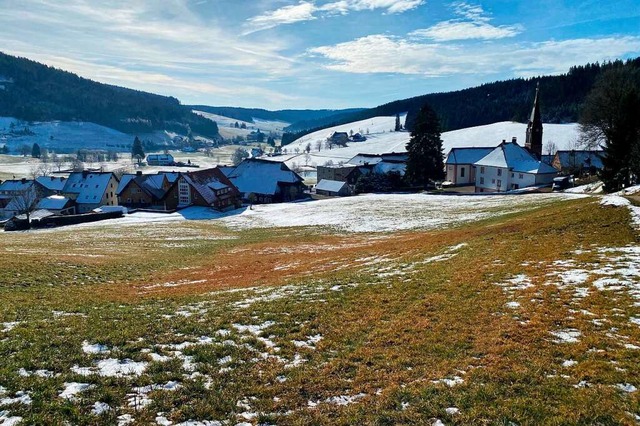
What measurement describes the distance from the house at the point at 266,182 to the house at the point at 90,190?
93.2 ft

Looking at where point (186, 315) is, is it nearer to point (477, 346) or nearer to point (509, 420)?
point (477, 346)

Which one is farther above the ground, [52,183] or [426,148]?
[426,148]

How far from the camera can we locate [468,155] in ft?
287

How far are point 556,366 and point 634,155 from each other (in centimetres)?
4254

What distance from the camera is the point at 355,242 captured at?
106ft

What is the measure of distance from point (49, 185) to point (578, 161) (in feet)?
414

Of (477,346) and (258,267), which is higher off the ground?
(477,346)

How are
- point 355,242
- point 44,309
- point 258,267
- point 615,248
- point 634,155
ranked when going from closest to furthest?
point 44,309 < point 615,248 < point 258,267 < point 355,242 < point 634,155

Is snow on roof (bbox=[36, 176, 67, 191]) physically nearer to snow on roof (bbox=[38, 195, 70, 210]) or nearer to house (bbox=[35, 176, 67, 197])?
house (bbox=[35, 176, 67, 197])

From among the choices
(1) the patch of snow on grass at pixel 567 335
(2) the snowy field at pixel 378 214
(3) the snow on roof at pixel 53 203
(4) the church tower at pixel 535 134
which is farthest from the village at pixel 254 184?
(1) the patch of snow on grass at pixel 567 335

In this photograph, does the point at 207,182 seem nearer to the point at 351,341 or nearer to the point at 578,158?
the point at 351,341

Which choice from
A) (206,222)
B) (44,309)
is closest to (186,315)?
(44,309)

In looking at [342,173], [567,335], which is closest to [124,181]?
[342,173]

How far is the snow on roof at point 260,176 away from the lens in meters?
92.5
